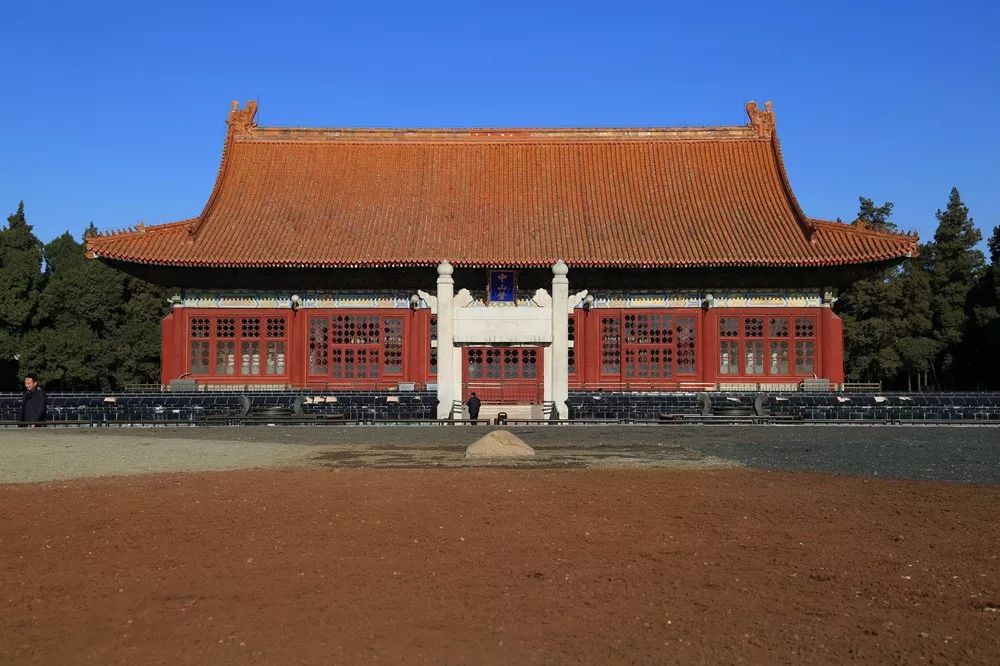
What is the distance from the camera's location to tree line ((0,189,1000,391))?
4325 cm

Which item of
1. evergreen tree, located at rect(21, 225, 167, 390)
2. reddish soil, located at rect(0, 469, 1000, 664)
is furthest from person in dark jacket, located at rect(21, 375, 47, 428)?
evergreen tree, located at rect(21, 225, 167, 390)

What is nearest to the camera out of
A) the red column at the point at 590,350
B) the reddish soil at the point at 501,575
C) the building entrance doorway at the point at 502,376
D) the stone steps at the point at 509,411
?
the reddish soil at the point at 501,575

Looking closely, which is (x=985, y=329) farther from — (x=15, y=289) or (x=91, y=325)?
(x=15, y=289)

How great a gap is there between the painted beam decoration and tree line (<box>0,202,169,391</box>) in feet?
81.2

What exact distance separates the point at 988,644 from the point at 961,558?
2100 millimetres

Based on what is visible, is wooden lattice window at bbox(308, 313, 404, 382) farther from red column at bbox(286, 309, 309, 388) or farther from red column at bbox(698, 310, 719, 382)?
red column at bbox(698, 310, 719, 382)

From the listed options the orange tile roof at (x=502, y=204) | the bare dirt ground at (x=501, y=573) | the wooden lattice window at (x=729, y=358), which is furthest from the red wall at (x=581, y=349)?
the bare dirt ground at (x=501, y=573)

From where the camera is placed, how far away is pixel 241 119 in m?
34.7

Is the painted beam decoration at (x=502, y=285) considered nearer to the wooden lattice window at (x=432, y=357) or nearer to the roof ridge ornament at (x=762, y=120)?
the wooden lattice window at (x=432, y=357)

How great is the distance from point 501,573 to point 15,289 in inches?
1662

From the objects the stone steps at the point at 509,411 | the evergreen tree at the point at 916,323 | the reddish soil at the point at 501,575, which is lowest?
the reddish soil at the point at 501,575

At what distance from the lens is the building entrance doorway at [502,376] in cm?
2936

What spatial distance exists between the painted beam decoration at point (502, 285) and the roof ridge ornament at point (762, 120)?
11.7 m

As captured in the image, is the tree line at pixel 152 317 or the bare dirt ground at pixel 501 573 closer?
the bare dirt ground at pixel 501 573
